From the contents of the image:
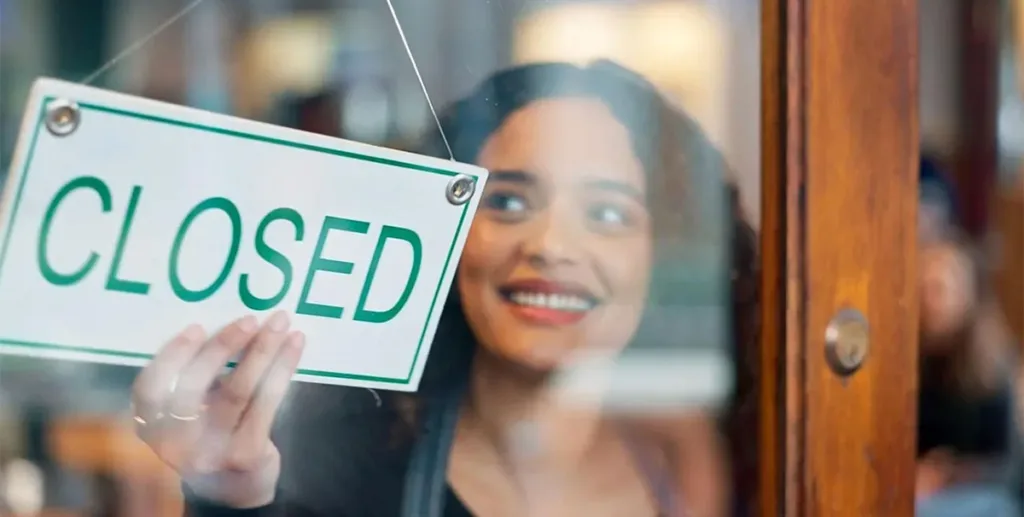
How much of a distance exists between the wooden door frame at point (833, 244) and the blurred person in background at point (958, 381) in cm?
13

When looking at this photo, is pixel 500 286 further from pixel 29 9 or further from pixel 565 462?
pixel 29 9

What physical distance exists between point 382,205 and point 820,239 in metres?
0.28

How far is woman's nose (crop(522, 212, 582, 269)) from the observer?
60 cm

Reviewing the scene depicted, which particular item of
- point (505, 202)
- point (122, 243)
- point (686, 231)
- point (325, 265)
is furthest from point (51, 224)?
point (686, 231)

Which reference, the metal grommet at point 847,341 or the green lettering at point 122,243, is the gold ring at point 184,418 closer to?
the green lettering at point 122,243

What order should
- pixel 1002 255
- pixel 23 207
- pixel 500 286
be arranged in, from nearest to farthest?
1. pixel 23 207
2. pixel 500 286
3. pixel 1002 255

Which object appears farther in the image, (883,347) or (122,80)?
(883,347)

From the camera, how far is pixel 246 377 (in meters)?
0.50

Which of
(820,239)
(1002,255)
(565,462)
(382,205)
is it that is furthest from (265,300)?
(1002,255)

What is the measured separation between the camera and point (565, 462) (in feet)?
2.02

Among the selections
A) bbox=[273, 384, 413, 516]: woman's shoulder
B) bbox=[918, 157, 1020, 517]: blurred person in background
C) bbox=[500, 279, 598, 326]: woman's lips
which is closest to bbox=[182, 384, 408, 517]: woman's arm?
bbox=[273, 384, 413, 516]: woman's shoulder

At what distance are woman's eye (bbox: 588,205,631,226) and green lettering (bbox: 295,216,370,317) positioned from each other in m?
0.16

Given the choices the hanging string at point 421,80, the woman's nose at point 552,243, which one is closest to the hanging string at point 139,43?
the hanging string at point 421,80

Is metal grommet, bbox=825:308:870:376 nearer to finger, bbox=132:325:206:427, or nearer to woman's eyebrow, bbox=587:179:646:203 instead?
woman's eyebrow, bbox=587:179:646:203
